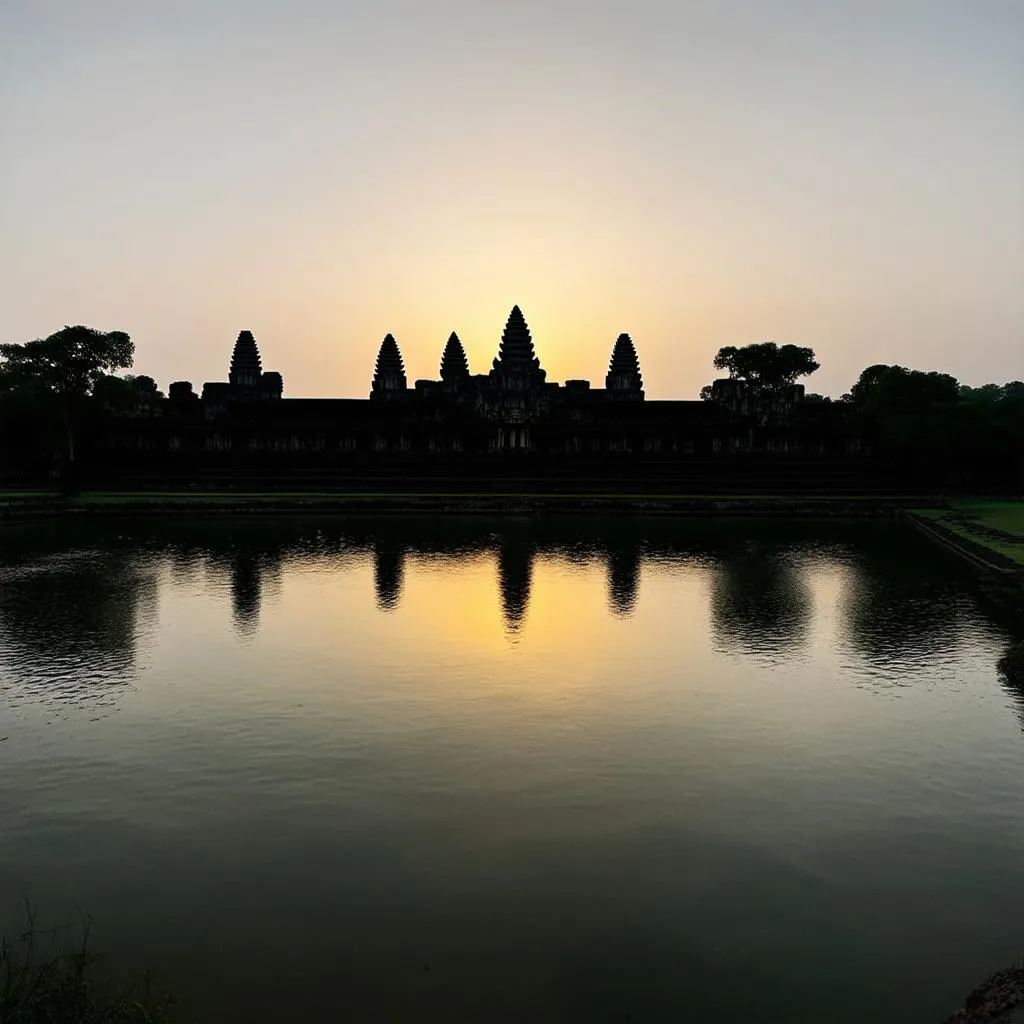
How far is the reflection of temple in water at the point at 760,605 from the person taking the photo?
824 inches

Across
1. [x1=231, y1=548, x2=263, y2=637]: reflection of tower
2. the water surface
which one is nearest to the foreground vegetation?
the water surface

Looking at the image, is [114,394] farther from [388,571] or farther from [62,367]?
[388,571]

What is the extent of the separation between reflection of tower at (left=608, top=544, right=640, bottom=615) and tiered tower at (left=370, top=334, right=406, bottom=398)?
6558 cm

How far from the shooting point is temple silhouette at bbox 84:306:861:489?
73562 millimetres

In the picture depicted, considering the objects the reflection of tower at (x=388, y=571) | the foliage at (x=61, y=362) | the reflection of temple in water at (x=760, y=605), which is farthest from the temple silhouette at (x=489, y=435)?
the reflection of temple in water at (x=760, y=605)

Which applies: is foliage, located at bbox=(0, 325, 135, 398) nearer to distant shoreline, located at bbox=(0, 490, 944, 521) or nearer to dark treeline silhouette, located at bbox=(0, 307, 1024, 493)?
dark treeline silhouette, located at bbox=(0, 307, 1024, 493)

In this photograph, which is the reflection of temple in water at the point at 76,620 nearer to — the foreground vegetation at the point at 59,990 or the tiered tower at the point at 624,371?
the foreground vegetation at the point at 59,990

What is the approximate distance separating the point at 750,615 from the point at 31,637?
59.0ft

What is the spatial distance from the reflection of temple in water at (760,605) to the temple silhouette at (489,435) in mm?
35990

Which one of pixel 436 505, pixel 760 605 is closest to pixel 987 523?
pixel 760 605

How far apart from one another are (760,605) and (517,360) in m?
72.0

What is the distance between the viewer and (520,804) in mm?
11086

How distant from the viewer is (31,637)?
67.1 ft

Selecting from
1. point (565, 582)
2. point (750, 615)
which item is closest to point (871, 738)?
point (750, 615)
